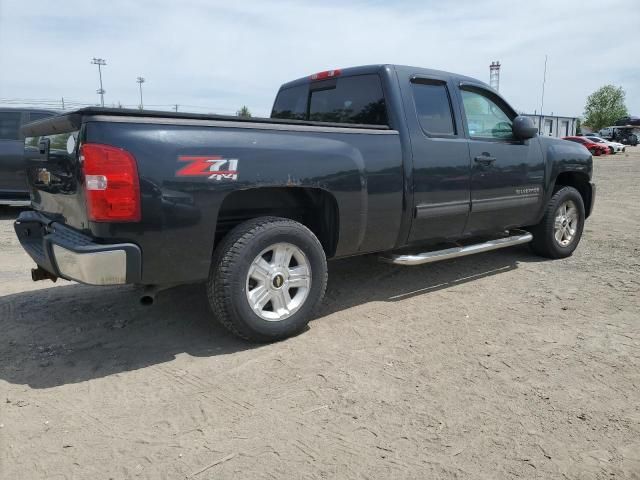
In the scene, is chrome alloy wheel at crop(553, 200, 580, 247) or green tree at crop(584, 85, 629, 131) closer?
chrome alloy wheel at crop(553, 200, 580, 247)

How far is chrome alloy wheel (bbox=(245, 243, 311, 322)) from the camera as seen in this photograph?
3467 millimetres

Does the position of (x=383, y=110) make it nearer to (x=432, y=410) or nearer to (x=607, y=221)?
(x=432, y=410)

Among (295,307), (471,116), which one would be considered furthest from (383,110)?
(295,307)

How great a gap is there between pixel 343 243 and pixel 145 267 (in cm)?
147

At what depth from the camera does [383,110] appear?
4254 mm

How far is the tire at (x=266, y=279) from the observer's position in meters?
3.29

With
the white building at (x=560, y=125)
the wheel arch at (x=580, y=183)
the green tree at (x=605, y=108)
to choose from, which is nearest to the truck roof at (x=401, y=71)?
the wheel arch at (x=580, y=183)

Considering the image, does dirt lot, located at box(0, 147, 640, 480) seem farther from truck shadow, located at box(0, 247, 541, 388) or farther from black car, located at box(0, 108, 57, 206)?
black car, located at box(0, 108, 57, 206)

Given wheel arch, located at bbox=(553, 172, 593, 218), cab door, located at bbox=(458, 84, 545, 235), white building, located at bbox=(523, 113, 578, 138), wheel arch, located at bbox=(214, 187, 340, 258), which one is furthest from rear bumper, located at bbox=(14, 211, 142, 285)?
white building, located at bbox=(523, 113, 578, 138)

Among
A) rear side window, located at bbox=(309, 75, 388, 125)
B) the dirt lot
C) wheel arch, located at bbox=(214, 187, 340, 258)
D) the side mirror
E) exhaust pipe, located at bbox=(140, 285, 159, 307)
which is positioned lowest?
the dirt lot

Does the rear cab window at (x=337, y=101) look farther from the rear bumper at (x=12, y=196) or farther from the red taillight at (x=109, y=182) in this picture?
the rear bumper at (x=12, y=196)

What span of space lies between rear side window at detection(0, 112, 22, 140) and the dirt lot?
4.50 meters

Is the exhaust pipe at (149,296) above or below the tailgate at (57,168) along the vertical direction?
below

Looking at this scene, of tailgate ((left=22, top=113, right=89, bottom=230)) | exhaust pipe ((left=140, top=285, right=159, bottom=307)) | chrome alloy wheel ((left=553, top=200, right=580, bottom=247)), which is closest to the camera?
tailgate ((left=22, top=113, right=89, bottom=230))
